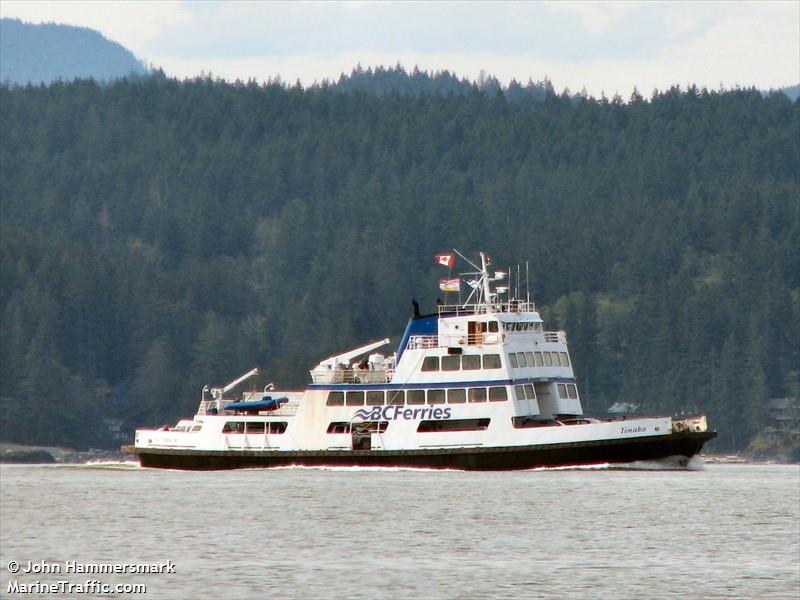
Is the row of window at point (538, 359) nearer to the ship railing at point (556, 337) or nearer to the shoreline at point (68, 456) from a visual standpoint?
the ship railing at point (556, 337)

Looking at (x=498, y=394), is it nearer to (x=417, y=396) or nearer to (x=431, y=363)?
(x=431, y=363)

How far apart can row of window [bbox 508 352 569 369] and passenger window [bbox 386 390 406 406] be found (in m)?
4.74

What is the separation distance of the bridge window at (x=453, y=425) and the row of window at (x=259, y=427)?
248 inches

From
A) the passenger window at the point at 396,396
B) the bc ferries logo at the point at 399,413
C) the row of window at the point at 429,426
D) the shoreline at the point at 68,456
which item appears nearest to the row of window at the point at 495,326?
the bc ferries logo at the point at 399,413

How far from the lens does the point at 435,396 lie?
7544 cm

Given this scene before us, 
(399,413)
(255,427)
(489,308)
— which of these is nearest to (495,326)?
(489,308)

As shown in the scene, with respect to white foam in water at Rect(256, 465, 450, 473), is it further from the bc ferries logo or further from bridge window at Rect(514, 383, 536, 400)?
bridge window at Rect(514, 383, 536, 400)

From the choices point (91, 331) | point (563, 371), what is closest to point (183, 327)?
point (91, 331)

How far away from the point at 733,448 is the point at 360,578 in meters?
120

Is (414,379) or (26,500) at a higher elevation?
(414,379)

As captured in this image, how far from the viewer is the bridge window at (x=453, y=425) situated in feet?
246

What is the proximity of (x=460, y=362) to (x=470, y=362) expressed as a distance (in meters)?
0.44

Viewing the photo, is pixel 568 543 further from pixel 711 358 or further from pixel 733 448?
pixel 711 358

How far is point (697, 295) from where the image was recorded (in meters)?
190
